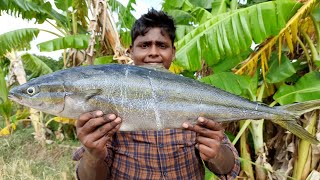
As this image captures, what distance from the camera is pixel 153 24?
6.93ft

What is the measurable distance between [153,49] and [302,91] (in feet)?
9.64

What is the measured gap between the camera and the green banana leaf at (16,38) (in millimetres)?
7414

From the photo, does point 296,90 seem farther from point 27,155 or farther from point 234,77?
point 27,155

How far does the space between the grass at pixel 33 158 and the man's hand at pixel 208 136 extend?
4.90m

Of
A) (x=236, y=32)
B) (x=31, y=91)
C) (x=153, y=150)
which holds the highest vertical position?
(x=236, y=32)

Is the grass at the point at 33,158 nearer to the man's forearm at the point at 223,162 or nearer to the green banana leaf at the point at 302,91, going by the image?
the green banana leaf at the point at 302,91

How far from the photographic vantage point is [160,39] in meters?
2.09

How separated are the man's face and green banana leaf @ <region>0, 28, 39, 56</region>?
19.5ft

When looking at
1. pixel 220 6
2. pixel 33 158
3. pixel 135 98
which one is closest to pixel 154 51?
pixel 135 98

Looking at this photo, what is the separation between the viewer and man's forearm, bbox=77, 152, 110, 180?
6.31 feet

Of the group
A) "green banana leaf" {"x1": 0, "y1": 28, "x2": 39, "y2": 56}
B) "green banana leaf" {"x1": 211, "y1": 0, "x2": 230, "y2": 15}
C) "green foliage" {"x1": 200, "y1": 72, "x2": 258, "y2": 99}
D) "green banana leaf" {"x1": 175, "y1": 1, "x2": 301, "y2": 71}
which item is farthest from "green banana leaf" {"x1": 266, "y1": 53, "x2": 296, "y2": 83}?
"green banana leaf" {"x1": 0, "y1": 28, "x2": 39, "y2": 56}

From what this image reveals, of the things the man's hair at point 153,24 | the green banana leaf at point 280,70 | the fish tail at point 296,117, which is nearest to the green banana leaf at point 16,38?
the green banana leaf at point 280,70

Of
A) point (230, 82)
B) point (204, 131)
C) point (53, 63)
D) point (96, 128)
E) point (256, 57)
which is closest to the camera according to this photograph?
point (96, 128)

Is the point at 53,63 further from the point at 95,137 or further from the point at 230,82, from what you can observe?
the point at 95,137
